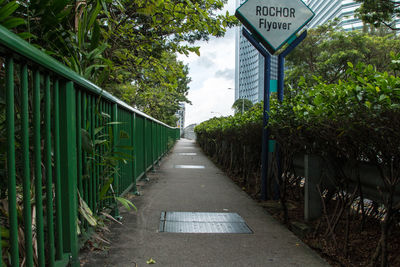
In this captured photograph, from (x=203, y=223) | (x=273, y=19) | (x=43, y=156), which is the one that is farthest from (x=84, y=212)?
(x=273, y=19)

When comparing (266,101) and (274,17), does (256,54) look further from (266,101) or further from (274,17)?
(266,101)

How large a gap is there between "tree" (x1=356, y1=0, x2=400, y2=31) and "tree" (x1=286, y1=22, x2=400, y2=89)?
37.9 ft

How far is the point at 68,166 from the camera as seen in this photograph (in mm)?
2219

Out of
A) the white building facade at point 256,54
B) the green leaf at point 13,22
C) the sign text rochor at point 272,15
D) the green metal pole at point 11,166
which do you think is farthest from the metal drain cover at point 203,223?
the white building facade at point 256,54

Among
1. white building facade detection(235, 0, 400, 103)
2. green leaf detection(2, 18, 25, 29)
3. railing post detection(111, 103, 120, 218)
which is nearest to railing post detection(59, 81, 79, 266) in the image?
green leaf detection(2, 18, 25, 29)

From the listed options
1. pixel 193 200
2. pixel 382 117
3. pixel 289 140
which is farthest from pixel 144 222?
pixel 382 117

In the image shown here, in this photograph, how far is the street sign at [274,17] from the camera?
5.29 metres

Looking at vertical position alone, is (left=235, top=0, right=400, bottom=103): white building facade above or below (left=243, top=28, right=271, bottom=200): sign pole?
above

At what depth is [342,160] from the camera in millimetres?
3365

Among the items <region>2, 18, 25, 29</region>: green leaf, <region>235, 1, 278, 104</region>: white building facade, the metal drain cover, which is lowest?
the metal drain cover

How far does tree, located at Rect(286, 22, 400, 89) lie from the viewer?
26.6 metres

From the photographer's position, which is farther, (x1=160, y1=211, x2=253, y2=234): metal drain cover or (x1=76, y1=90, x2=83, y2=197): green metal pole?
(x1=160, y1=211, x2=253, y2=234): metal drain cover

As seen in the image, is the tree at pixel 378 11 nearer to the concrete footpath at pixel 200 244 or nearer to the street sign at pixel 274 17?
the street sign at pixel 274 17

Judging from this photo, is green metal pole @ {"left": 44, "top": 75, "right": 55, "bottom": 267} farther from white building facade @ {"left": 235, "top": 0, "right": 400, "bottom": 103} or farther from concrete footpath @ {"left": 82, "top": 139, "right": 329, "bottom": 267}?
white building facade @ {"left": 235, "top": 0, "right": 400, "bottom": 103}
